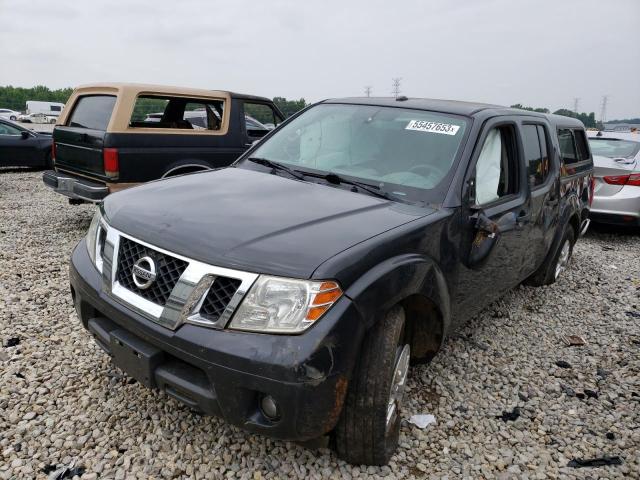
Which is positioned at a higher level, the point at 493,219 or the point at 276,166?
the point at 276,166

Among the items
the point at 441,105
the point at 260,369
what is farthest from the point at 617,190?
the point at 260,369

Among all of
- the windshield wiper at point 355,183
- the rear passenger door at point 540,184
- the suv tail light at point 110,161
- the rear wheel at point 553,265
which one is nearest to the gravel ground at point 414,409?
the rear wheel at point 553,265

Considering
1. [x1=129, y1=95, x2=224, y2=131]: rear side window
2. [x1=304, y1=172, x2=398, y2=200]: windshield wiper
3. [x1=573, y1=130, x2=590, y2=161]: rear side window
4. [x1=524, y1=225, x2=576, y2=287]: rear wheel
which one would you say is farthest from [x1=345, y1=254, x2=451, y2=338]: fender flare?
[x1=129, y1=95, x2=224, y2=131]: rear side window

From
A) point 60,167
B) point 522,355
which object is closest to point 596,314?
point 522,355

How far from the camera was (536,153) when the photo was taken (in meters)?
3.82

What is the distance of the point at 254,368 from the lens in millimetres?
1773

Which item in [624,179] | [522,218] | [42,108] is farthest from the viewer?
[42,108]

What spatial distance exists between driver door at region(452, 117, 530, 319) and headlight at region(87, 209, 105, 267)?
1920 millimetres

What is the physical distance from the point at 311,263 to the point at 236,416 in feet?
2.17

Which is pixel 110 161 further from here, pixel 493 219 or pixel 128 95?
pixel 493 219

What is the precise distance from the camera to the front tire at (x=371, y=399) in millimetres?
2031

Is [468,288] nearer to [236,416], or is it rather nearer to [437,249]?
[437,249]

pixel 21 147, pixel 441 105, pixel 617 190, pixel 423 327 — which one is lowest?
pixel 617 190

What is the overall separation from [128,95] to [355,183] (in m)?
4.09
